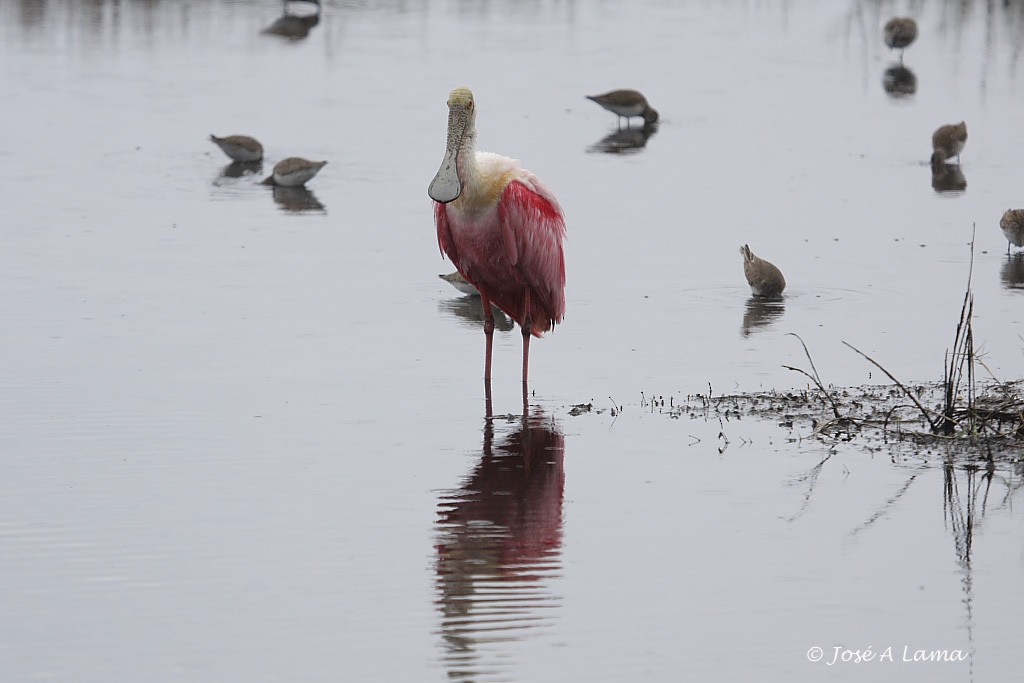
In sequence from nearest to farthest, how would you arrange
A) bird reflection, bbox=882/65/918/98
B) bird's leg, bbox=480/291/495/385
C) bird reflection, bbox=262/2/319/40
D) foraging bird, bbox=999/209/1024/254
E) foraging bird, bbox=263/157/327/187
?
bird's leg, bbox=480/291/495/385, foraging bird, bbox=999/209/1024/254, foraging bird, bbox=263/157/327/187, bird reflection, bbox=882/65/918/98, bird reflection, bbox=262/2/319/40

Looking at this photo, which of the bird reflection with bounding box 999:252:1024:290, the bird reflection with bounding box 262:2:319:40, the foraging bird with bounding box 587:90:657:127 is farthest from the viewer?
the bird reflection with bounding box 262:2:319:40

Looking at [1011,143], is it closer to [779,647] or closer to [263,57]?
[263,57]

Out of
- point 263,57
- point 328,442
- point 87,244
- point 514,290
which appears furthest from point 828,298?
point 263,57

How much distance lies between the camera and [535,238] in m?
10.3

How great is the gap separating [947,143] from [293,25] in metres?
18.6

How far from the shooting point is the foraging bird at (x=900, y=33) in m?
29.8

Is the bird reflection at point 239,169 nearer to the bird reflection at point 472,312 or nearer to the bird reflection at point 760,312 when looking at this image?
the bird reflection at point 472,312

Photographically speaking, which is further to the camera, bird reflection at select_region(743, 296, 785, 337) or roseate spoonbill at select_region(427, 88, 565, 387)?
bird reflection at select_region(743, 296, 785, 337)

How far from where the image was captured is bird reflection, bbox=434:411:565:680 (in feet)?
21.8

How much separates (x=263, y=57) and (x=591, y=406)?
70.1 ft

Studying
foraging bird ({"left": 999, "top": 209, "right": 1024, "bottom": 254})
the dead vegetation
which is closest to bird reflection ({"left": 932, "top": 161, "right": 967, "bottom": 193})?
foraging bird ({"left": 999, "top": 209, "right": 1024, "bottom": 254})

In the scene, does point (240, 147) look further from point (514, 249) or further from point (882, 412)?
point (882, 412)

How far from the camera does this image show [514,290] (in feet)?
35.0

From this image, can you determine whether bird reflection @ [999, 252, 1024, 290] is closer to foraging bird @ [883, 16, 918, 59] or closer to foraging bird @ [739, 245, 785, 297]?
foraging bird @ [739, 245, 785, 297]
